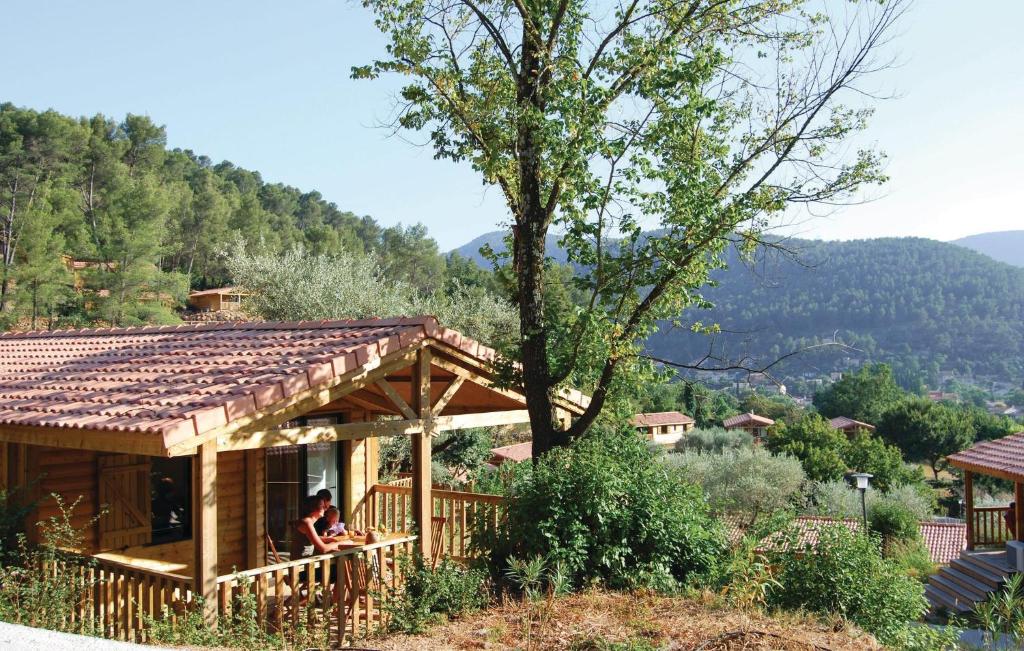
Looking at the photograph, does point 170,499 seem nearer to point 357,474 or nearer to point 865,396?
point 357,474

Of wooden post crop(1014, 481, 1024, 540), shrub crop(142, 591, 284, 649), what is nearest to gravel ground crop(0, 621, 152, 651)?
shrub crop(142, 591, 284, 649)

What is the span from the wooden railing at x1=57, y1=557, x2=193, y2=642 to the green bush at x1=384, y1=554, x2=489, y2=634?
177cm

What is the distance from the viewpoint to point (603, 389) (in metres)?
9.04

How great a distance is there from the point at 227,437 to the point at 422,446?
2.46 meters

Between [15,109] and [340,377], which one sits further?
[15,109]

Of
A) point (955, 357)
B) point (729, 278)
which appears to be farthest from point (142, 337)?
point (955, 357)

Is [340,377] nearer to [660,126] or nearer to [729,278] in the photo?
[660,126]

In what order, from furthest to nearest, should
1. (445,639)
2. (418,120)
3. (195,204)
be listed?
(195,204) → (418,120) → (445,639)

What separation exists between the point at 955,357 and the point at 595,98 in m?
143

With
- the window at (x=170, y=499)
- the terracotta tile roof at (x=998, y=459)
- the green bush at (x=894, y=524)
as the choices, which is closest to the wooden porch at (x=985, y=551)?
the terracotta tile roof at (x=998, y=459)

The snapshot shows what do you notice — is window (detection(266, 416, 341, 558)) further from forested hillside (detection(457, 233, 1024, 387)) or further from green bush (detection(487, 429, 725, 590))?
forested hillside (detection(457, 233, 1024, 387))

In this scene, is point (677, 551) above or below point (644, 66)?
below

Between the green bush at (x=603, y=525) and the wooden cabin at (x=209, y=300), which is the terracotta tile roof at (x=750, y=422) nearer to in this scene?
the wooden cabin at (x=209, y=300)

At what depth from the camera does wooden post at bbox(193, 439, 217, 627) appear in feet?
21.8
